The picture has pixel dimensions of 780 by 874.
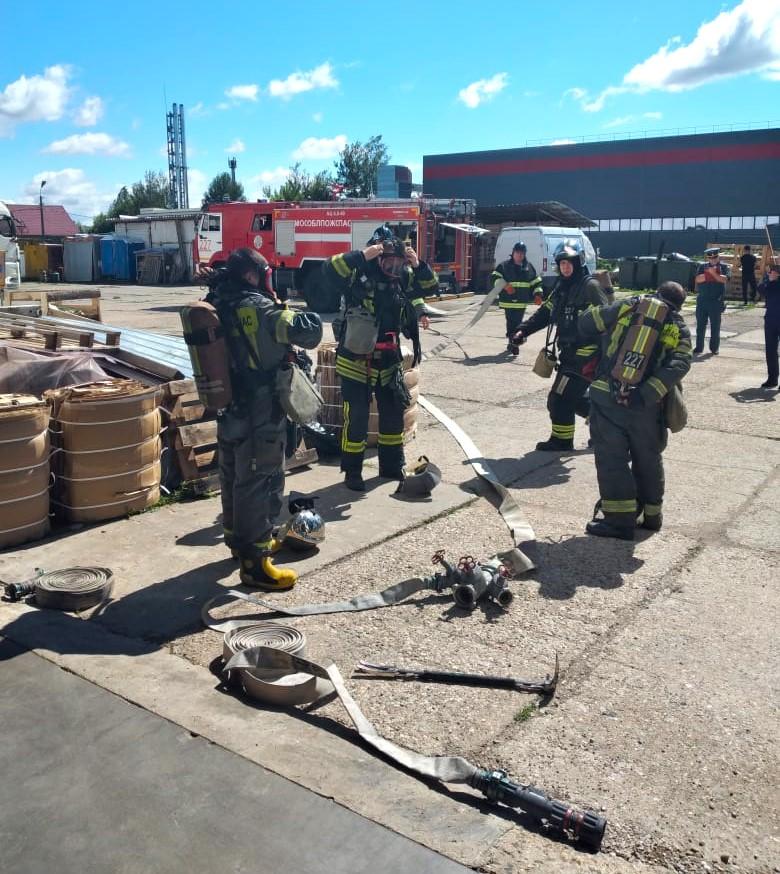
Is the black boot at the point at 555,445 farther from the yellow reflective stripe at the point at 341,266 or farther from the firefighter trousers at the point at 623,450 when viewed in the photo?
the yellow reflective stripe at the point at 341,266

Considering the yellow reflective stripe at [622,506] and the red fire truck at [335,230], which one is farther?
the red fire truck at [335,230]

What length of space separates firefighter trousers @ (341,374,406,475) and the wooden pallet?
40.2 inches

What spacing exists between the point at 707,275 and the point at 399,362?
9.00m

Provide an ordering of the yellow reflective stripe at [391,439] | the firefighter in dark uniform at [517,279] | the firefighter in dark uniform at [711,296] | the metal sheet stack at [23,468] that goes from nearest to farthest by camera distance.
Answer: the metal sheet stack at [23,468]
the yellow reflective stripe at [391,439]
the firefighter in dark uniform at [517,279]
the firefighter in dark uniform at [711,296]

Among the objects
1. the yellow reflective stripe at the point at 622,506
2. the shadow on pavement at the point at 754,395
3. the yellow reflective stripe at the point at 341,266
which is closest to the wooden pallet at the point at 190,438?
the yellow reflective stripe at the point at 341,266

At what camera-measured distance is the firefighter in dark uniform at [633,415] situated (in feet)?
18.1

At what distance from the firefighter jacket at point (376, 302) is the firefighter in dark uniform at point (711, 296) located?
A: 860cm

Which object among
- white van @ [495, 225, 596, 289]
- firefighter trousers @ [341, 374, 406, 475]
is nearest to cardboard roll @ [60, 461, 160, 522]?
firefighter trousers @ [341, 374, 406, 475]

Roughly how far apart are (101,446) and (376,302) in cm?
235

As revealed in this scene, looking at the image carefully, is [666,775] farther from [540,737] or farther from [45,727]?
[45,727]

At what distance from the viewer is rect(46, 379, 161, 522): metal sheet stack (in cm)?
554

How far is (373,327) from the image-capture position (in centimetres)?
650

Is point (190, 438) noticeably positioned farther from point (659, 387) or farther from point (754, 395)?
point (754, 395)

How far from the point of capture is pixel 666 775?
3162mm
